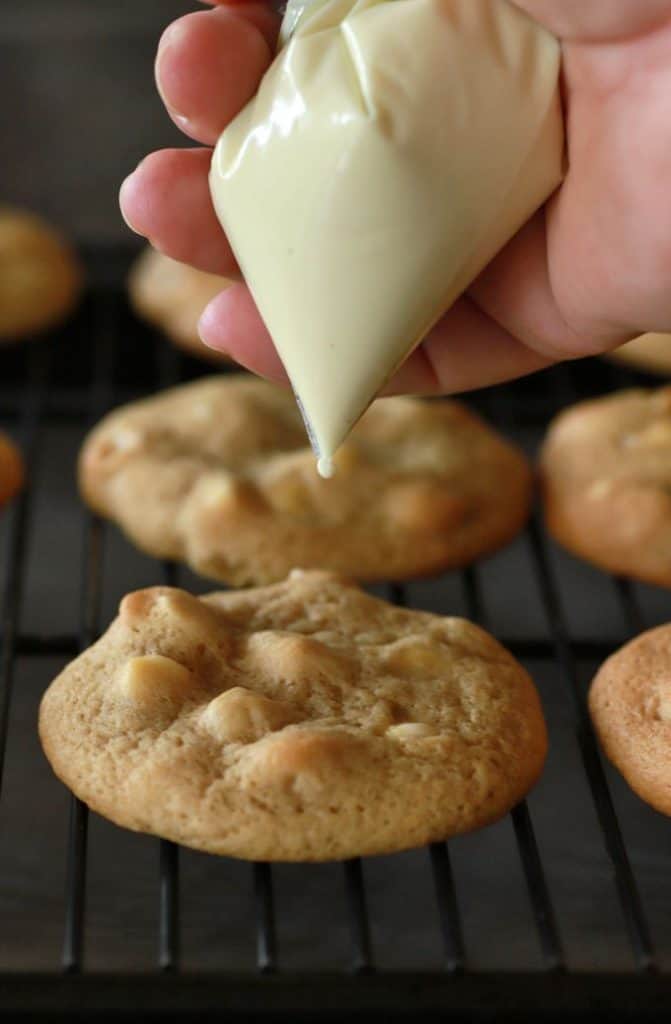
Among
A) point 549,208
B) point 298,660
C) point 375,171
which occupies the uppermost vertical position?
point 375,171

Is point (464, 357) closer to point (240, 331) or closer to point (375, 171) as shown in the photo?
point (240, 331)

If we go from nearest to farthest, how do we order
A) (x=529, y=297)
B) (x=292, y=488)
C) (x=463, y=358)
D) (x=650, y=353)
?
1. (x=529, y=297)
2. (x=463, y=358)
3. (x=292, y=488)
4. (x=650, y=353)

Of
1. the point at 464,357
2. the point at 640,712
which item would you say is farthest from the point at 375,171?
the point at 640,712

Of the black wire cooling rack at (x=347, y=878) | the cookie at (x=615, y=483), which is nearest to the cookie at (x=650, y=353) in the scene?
the black wire cooling rack at (x=347, y=878)

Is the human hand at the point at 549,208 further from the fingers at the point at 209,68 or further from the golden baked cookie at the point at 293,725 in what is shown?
the golden baked cookie at the point at 293,725

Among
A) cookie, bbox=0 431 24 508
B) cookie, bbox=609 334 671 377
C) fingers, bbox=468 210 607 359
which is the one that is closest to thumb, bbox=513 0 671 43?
fingers, bbox=468 210 607 359

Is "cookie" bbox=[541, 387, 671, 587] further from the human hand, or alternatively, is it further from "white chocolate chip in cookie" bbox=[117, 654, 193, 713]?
"white chocolate chip in cookie" bbox=[117, 654, 193, 713]
